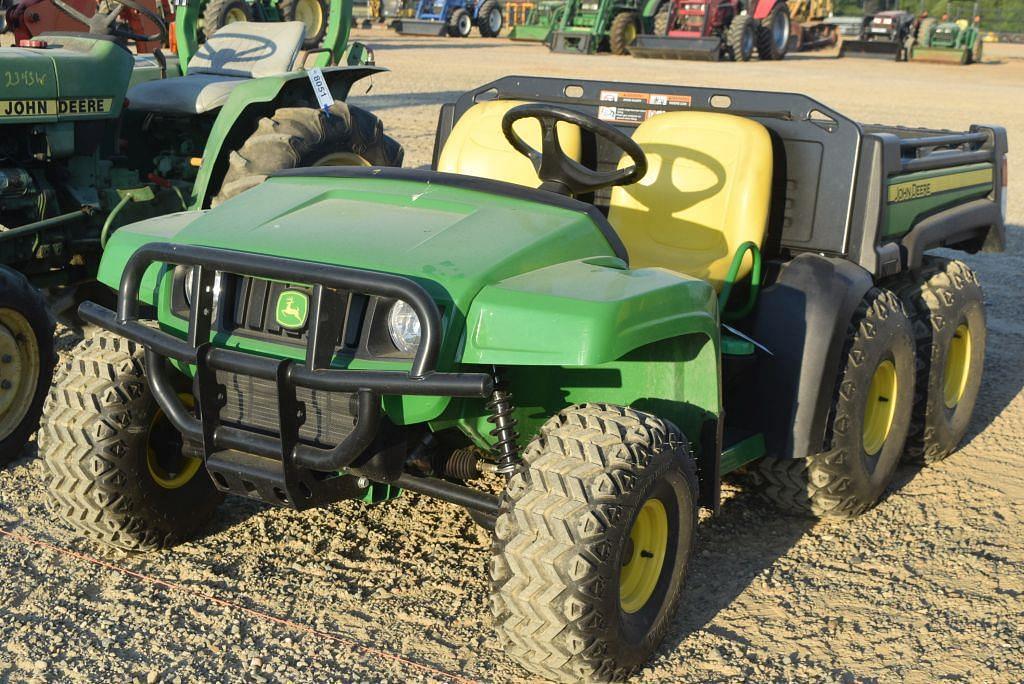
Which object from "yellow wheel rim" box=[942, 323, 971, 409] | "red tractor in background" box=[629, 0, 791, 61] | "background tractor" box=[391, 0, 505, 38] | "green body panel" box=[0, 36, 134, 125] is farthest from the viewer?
"background tractor" box=[391, 0, 505, 38]

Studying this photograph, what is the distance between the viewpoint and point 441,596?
3787mm

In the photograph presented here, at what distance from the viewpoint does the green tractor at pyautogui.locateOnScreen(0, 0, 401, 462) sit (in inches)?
197

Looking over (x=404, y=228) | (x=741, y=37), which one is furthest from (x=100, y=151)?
(x=741, y=37)

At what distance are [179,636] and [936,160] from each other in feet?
11.2

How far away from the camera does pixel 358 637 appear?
3504 mm

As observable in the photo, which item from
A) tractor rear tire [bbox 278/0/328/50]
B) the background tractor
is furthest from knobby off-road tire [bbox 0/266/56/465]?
the background tractor

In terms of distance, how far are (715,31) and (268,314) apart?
26212 mm

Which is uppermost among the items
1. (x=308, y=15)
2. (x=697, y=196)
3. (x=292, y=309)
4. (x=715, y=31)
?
(x=308, y=15)

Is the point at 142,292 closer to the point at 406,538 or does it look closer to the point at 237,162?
the point at 406,538

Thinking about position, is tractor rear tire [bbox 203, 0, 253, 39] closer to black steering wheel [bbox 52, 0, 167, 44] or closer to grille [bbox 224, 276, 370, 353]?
black steering wheel [bbox 52, 0, 167, 44]

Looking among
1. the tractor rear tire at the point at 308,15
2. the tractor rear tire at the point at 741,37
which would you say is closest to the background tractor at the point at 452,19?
the tractor rear tire at the point at 741,37

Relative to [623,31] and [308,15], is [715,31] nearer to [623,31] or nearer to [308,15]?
[623,31]

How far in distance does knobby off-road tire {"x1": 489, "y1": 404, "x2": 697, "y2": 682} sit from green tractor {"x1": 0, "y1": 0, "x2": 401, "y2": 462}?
2.59 metres

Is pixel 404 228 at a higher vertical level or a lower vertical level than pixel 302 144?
higher
